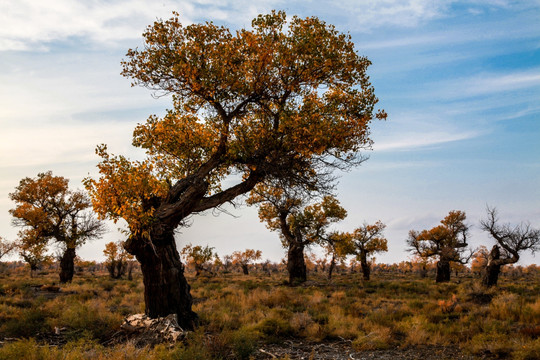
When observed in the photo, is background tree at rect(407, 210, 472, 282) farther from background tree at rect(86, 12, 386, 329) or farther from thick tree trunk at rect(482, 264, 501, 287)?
background tree at rect(86, 12, 386, 329)

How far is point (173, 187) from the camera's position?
12648mm

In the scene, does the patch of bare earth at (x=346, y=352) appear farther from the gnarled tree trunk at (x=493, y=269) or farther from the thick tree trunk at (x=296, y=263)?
the thick tree trunk at (x=296, y=263)

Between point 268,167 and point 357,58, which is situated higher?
point 357,58

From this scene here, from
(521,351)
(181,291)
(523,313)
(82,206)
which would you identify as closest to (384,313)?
(523,313)

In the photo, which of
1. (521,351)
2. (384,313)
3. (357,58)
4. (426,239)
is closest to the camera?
(521,351)

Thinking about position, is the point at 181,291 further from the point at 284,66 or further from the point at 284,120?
the point at 284,66

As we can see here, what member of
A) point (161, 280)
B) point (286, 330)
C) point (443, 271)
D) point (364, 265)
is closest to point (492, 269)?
point (443, 271)

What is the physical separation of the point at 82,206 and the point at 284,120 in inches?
1129

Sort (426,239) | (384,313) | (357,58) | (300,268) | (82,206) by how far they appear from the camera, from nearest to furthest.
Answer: (357,58) → (384,313) → (300,268) → (82,206) → (426,239)

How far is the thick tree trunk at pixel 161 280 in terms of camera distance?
1207 cm

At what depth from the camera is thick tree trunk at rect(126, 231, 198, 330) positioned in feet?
39.6

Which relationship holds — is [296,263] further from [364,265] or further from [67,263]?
[67,263]

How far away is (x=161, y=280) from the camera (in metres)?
12.2

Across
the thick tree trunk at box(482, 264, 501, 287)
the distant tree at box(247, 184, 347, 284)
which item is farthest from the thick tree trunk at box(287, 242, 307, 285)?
the thick tree trunk at box(482, 264, 501, 287)
